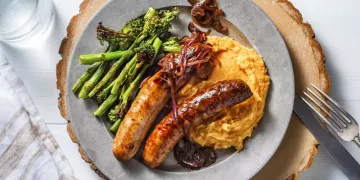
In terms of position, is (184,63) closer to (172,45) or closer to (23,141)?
(172,45)

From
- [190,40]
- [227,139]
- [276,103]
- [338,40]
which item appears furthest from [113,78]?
[338,40]

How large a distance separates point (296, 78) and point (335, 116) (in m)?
0.53

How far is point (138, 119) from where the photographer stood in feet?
16.6

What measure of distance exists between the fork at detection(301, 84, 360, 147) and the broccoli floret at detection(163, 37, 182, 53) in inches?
52.7

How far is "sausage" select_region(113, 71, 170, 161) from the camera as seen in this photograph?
5.05 m

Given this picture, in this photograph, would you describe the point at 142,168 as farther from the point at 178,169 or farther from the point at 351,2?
the point at 351,2

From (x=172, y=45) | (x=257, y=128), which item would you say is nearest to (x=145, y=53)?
(x=172, y=45)

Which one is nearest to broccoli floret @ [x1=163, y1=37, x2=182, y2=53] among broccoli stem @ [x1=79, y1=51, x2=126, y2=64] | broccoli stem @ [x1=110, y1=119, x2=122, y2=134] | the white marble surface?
broccoli stem @ [x1=79, y1=51, x2=126, y2=64]

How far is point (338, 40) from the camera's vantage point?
5715 mm

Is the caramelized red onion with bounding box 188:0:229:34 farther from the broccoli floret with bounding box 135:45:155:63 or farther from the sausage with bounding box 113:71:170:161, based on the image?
the sausage with bounding box 113:71:170:161

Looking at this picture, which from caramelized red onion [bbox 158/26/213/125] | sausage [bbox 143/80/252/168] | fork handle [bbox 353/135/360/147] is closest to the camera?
sausage [bbox 143/80/252/168]

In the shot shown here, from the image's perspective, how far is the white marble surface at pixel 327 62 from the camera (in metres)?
5.63

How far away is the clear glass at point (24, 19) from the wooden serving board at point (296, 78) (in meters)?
0.42

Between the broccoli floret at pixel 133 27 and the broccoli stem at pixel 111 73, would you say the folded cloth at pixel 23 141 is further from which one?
the broccoli floret at pixel 133 27
